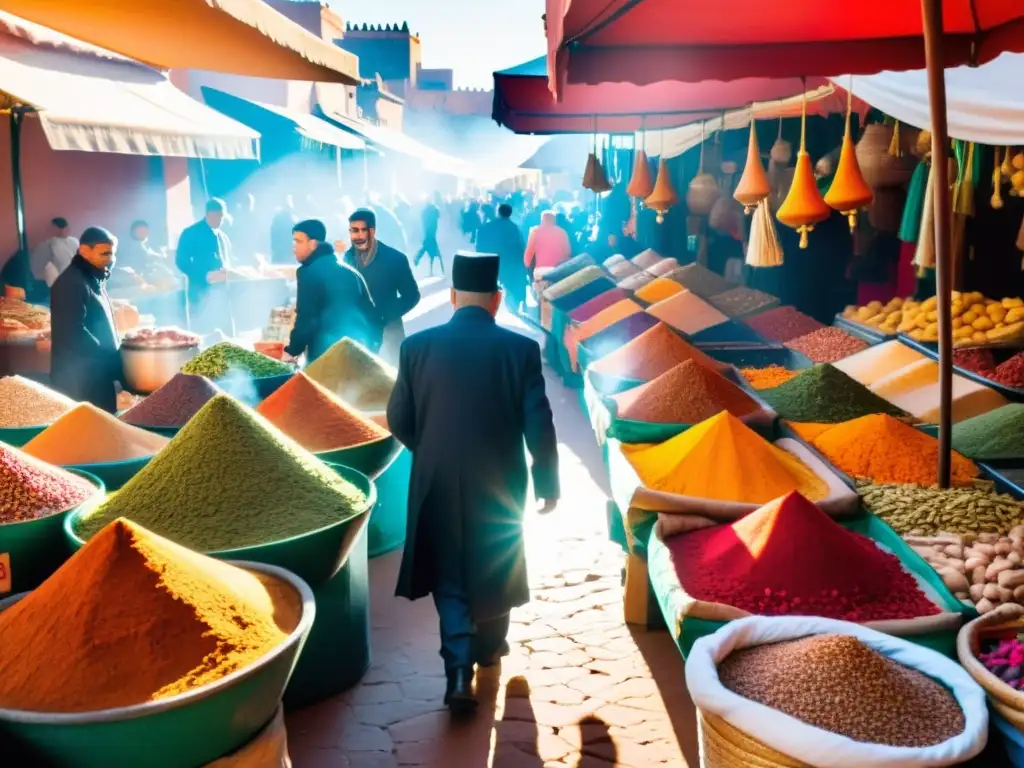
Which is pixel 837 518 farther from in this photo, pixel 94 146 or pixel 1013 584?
pixel 94 146

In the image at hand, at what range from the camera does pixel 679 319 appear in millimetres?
6891

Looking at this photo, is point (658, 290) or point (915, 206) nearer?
point (915, 206)

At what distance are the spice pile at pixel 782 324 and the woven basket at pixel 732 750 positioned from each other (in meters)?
4.78

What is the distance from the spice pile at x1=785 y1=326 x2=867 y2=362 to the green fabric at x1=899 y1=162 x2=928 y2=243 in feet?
2.46

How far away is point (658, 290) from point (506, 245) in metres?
3.47

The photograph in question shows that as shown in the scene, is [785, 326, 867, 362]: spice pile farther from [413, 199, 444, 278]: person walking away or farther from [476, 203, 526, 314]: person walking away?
[413, 199, 444, 278]: person walking away

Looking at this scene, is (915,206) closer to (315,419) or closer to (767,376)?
(767,376)

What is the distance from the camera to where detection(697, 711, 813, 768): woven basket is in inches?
74.2

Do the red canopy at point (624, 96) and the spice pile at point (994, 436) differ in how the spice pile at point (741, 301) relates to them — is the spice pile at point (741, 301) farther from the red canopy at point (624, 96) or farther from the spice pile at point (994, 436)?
the spice pile at point (994, 436)

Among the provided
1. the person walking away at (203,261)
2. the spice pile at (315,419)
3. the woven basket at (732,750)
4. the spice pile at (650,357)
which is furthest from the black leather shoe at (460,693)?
the person walking away at (203,261)

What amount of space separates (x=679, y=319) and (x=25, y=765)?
18.5 ft

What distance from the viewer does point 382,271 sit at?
19.7ft

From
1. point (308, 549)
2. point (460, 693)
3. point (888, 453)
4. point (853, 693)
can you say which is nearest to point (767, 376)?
point (888, 453)

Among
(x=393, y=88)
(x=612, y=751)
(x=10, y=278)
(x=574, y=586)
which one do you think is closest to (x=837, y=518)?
(x=612, y=751)
